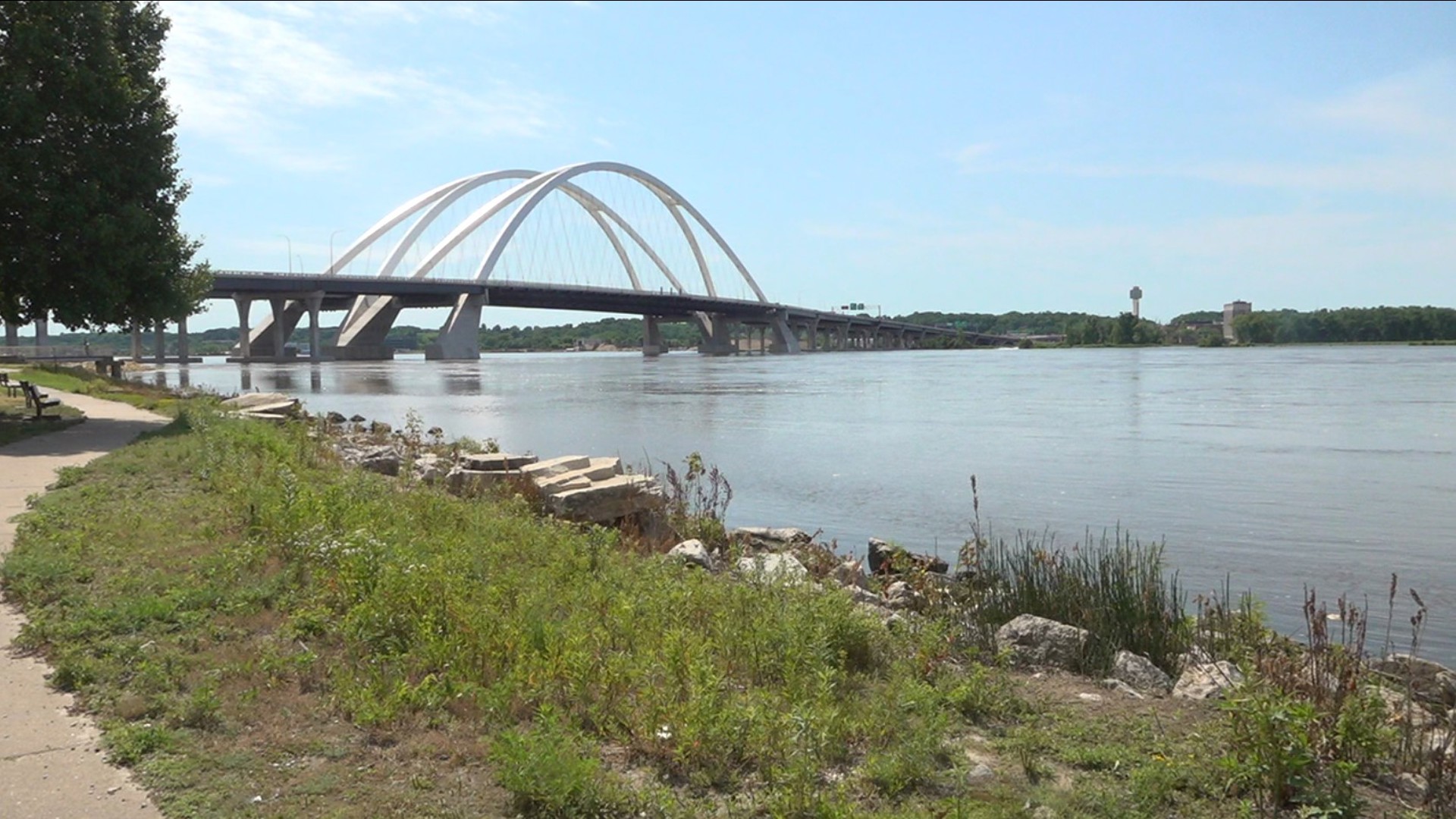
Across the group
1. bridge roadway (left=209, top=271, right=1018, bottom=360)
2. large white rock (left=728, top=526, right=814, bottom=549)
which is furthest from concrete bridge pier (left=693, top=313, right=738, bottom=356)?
large white rock (left=728, top=526, right=814, bottom=549)

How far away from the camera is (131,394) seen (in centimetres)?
2769

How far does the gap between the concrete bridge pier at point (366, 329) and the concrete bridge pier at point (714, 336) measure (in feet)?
111

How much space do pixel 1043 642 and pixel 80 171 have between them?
18677mm

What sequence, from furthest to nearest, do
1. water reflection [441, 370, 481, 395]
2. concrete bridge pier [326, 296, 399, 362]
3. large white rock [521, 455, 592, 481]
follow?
concrete bridge pier [326, 296, 399, 362] < water reflection [441, 370, 481, 395] < large white rock [521, 455, 592, 481]

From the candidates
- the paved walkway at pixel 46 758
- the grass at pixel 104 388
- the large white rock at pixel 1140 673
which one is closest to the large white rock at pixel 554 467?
the paved walkway at pixel 46 758

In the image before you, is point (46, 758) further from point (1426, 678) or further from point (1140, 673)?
point (1426, 678)

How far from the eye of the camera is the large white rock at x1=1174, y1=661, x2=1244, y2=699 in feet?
20.1

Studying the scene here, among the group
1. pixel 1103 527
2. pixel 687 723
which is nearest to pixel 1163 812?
pixel 687 723

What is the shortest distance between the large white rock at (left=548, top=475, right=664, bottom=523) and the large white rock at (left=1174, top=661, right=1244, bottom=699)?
6.75m

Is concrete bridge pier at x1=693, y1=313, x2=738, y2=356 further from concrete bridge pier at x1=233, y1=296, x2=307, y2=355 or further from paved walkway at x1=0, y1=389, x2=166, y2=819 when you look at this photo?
paved walkway at x1=0, y1=389, x2=166, y2=819

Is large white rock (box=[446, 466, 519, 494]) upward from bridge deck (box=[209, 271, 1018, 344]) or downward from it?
downward

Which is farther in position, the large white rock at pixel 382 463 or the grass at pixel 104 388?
the grass at pixel 104 388

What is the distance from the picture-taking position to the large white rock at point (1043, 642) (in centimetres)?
707

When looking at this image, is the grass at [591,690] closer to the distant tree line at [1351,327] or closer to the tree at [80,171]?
the tree at [80,171]
